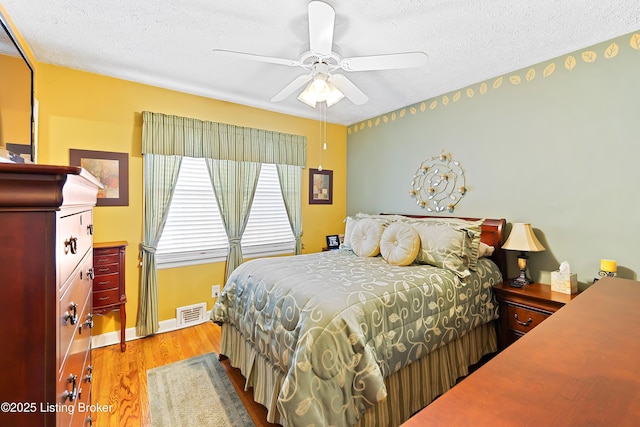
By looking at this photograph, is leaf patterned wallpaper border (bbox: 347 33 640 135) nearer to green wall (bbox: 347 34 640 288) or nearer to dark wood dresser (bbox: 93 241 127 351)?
green wall (bbox: 347 34 640 288)

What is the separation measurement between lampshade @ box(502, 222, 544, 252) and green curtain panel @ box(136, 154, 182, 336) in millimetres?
3379

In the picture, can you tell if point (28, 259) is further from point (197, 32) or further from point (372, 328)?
point (197, 32)

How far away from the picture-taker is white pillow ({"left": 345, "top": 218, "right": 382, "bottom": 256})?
272 centimetres

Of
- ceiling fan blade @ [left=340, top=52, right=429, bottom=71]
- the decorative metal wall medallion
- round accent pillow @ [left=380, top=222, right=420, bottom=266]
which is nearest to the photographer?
ceiling fan blade @ [left=340, top=52, right=429, bottom=71]

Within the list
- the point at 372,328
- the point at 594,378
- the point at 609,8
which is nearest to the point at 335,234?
the point at 372,328

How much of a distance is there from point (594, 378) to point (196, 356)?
2.78m

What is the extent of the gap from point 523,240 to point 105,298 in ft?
11.9

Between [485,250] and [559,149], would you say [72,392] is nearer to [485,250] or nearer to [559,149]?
[485,250]

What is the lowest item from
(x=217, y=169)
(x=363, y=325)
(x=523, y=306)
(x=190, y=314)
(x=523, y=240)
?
(x=190, y=314)

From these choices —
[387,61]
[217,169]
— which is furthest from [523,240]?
[217,169]

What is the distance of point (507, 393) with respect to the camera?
0.57 metres

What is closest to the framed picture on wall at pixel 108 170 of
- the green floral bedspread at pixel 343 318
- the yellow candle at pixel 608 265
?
the green floral bedspread at pixel 343 318

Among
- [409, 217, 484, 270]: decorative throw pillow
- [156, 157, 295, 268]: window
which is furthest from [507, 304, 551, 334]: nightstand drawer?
[156, 157, 295, 268]: window

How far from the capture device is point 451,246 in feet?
7.57
